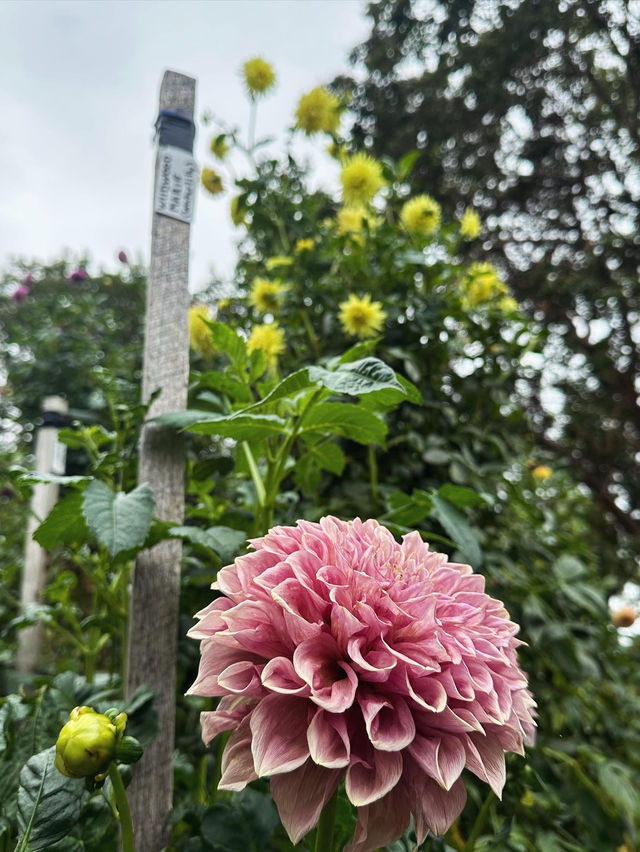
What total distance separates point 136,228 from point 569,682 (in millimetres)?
3529

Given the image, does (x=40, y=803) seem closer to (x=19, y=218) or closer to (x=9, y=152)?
(x=9, y=152)

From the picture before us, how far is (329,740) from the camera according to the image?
0.32m

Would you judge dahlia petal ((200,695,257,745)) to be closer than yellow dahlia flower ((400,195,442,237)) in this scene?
Yes

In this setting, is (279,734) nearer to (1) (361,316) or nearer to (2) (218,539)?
(2) (218,539)

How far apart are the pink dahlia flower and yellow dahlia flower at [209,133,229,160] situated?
116 cm

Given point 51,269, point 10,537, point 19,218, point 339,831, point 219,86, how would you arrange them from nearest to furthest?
point 339,831 → point 219,86 → point 10,537 → point 19,218 → point 51,269

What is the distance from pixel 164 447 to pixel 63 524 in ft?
0.73

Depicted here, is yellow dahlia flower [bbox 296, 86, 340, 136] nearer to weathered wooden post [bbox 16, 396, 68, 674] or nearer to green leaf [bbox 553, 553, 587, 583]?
green leaf [bbox 553, 553, 587, 583]

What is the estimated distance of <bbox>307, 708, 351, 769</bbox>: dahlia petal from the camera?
30cm

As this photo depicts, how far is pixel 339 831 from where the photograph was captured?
0.48 metres

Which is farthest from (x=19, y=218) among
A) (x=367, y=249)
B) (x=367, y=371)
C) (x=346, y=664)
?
(x=346, y=664)

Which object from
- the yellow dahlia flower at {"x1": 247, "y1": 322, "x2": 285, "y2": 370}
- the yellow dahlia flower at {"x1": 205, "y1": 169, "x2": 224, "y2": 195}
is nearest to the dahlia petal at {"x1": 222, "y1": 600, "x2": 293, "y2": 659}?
the yellow dahlia flower at {"x1": 247, "y1": 322, "x2": 285, "y2": 370}

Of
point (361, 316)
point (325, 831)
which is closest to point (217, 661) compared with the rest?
point (325, 831)

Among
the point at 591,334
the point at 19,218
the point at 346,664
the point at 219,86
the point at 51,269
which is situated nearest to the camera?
the point at 346,664
